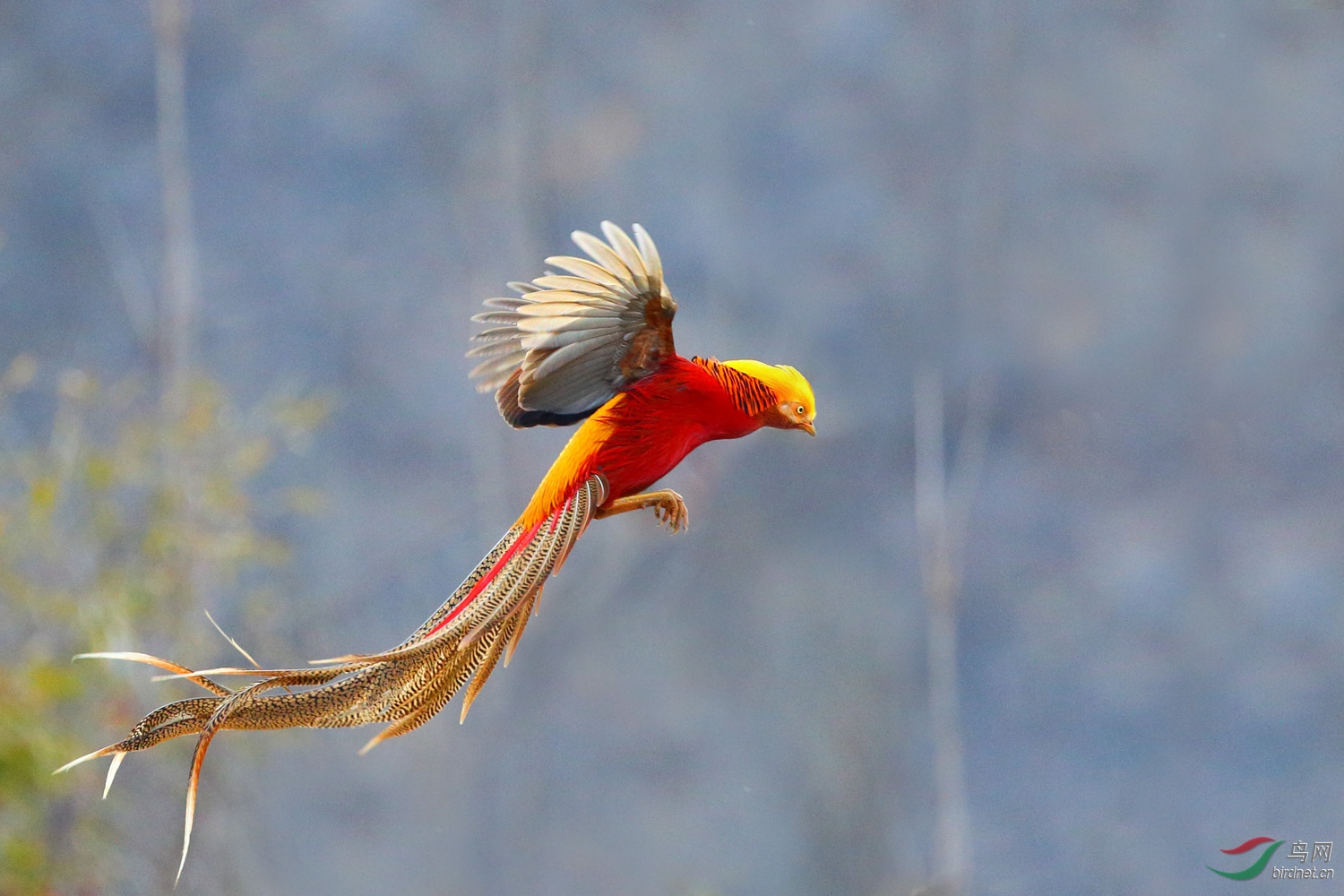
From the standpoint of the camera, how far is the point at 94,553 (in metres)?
3.24

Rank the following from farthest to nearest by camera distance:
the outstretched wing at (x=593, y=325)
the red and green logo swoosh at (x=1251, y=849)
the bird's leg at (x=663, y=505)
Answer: the red and green logo swoosh at (x=1251, y=849), the bird's leg at (x=663, y=505), the outstretched wing at (x=593, y=325)

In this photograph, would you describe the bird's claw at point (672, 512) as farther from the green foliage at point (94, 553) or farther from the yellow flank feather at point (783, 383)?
the green foliage at point (94, 553)

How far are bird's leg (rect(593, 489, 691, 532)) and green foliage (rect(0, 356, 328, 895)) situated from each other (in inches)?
74.2

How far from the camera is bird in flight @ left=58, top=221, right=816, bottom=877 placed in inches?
35.0

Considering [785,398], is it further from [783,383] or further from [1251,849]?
[1251,849]

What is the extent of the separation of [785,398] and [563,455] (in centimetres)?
19

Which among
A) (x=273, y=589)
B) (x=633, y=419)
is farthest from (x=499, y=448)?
(x=633, y=419)

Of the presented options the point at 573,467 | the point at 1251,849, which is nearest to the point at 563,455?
the point at 573,467

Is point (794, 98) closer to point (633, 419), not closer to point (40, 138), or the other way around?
point (40, 138)

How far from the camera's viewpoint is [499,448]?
13.0 feet

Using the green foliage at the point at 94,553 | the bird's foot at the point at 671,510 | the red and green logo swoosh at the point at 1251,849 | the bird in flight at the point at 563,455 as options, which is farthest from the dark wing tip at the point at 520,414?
the red and green logo swoosh at the point at 1251,849

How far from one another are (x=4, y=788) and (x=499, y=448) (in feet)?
5.26

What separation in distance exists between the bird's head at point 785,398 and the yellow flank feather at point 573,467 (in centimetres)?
12

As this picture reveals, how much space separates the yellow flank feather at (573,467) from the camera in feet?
3.38
